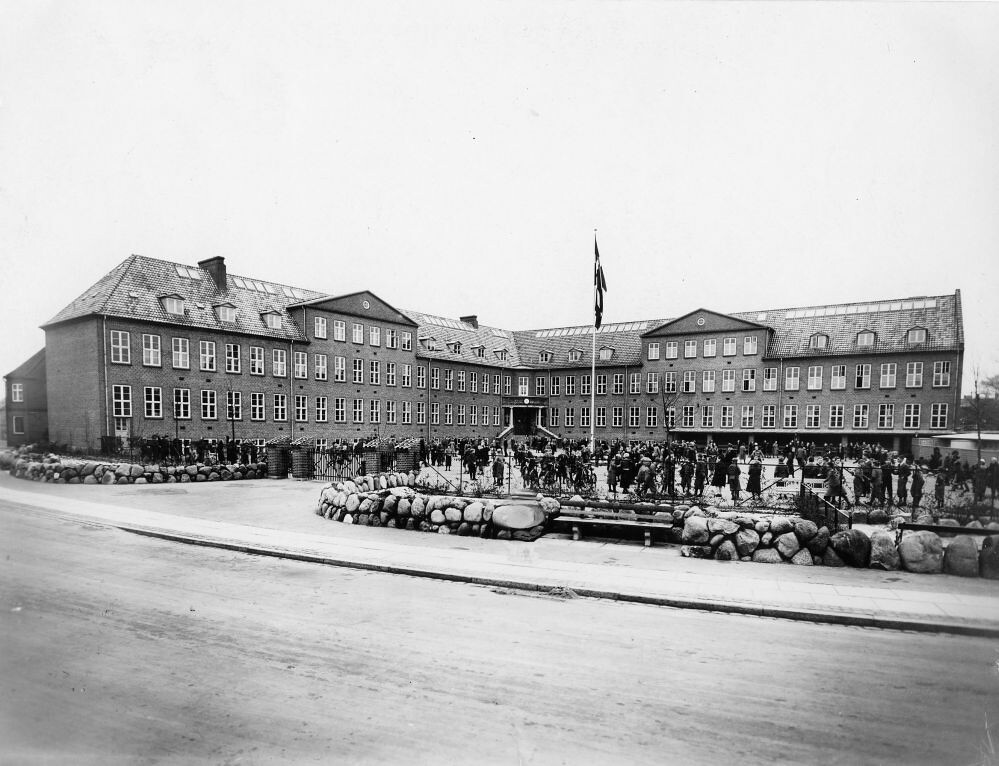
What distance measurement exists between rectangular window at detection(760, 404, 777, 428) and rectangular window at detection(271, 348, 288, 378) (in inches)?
1554

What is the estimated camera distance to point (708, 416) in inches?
2120

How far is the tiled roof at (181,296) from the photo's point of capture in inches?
1409

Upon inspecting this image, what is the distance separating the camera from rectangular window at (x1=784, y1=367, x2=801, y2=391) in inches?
1980

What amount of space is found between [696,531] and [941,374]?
145 ft

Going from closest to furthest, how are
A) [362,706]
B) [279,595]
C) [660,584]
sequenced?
1. [362,706]
2. [279,595]
3. [660,584]

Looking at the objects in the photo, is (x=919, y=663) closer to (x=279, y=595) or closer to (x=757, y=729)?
(x=757, y=729)

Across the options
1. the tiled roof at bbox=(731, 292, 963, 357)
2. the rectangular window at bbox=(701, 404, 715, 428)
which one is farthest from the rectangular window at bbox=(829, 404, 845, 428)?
the rectangular window at bbox=(701, 404, 715, 428)

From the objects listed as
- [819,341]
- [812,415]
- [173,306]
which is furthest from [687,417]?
[173,306]

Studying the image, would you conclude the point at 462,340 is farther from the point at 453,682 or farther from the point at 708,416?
the point at 453,682

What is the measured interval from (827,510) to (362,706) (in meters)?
11.4

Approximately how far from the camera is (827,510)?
13023 mm

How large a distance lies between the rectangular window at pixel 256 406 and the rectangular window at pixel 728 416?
38.4 meters

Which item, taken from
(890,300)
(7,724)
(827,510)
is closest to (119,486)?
(7,724)

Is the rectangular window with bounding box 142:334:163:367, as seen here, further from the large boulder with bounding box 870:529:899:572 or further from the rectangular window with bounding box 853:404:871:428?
the rectangular window with bounding box 853:404:871:428
